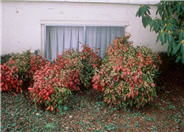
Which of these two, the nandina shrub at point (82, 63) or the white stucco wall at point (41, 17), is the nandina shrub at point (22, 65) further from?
the white stucco wall at point (41, 17)

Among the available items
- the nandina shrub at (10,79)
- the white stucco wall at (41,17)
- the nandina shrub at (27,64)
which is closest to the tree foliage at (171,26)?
the white stucco wall at (41,17)

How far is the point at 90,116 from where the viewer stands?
213 inches

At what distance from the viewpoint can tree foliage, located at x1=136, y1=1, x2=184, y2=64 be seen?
5.56m

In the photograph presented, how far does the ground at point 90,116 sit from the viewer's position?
4980 millimetres

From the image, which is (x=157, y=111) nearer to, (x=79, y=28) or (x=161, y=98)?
(x=161, y=98)

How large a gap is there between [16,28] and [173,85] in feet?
15.9

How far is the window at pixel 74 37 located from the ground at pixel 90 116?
2.02 m

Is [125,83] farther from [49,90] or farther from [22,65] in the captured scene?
[22,65]

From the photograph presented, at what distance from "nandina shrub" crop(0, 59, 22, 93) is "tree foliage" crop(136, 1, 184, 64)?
3.45 metres

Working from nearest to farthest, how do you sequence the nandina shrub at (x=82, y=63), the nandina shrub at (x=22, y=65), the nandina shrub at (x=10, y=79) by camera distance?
1. the nandina shrub at (x=10, y=79)
2. the nandina shrub at (x=22, y=65)
3. the nandina shrub at (x=82, y=63)

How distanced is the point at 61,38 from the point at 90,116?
324cm

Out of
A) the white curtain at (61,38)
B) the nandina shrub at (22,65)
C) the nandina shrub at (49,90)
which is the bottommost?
the nandina shrub at (49,90)

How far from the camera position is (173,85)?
7.28 metres

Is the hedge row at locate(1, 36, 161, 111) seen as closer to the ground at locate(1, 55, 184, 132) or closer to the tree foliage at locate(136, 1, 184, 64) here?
the ground at locate(1, 55, 184, 132)
